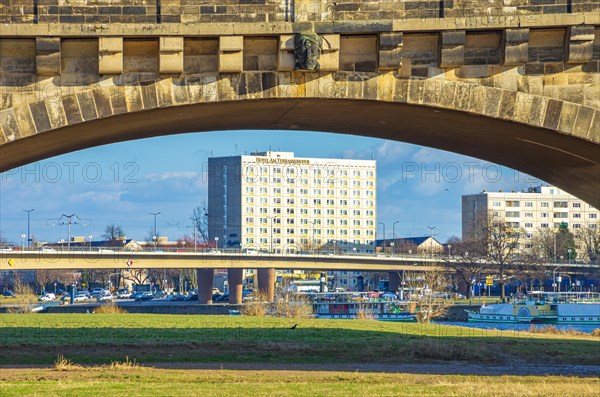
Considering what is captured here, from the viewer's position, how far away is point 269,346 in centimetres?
4006

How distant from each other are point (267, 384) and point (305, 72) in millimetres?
8369

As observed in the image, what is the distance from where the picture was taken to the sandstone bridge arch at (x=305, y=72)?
23406mm

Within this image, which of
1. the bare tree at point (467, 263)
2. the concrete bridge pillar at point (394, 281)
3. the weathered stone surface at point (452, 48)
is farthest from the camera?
the concrete bridge pillar at point (394, 281)

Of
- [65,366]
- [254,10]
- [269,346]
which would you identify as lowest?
[269,346]

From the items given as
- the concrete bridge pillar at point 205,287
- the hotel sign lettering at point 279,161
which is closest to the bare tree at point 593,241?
the concrete bridge pillar at point 205,287

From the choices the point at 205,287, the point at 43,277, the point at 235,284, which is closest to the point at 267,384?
the point at 235,284

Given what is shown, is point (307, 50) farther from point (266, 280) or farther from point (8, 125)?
point (266, 280)

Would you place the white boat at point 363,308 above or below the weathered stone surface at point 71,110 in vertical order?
below

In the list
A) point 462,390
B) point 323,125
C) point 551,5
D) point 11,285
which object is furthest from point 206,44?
point 11,285

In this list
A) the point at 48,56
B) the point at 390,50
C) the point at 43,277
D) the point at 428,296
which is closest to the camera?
the point at 48,56

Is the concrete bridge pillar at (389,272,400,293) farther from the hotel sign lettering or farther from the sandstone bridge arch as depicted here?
the sandstone bridge arch

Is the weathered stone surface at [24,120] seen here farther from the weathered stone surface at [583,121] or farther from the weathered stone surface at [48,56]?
the weathered stone surface at [583,121]

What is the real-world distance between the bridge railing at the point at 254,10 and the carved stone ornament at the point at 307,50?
628 millimetres

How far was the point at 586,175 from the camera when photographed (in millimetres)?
29297
